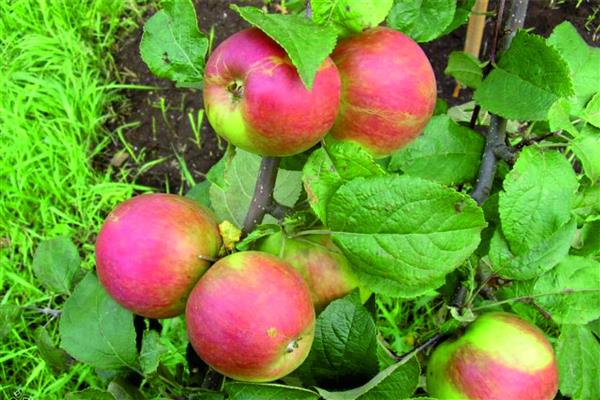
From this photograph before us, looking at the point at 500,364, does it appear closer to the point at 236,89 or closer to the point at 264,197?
the point at 264,197

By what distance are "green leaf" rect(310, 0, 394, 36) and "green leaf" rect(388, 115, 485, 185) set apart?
366 mm

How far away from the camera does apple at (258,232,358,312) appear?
919mm

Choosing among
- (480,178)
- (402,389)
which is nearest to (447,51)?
(480,178)

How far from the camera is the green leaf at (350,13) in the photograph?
759 mm

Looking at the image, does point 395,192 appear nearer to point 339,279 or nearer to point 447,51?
point 339,279

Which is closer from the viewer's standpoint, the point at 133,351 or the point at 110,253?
the point at 110,253

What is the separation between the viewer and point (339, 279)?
3.04 feet

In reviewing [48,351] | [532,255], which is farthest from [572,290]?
[48,351]

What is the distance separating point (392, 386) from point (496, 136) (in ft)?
1.56

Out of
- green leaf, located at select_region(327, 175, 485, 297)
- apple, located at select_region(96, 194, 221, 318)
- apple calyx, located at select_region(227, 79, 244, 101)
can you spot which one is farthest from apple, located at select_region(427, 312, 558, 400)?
apple calyx, located at select_region(227, 79, 244, 101)

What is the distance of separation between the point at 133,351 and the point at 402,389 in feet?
1.26

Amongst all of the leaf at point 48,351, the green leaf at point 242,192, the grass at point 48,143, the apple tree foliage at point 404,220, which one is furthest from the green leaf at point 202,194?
the grass at point 48,143

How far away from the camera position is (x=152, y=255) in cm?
82

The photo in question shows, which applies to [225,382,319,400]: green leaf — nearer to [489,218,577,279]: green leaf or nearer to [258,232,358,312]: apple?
[258,232,358,312]: apple
